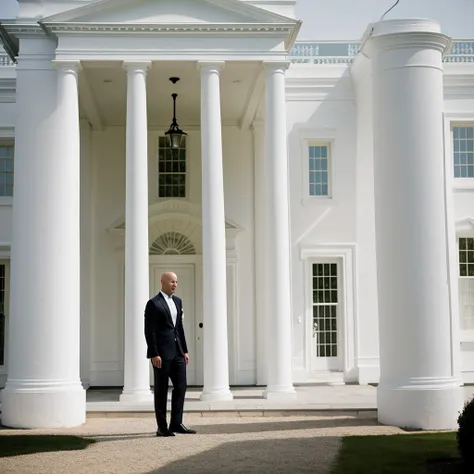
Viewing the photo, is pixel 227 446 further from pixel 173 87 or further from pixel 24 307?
pixel 173 87

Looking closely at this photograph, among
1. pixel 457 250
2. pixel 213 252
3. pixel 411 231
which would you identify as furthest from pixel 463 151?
pixel 411 231

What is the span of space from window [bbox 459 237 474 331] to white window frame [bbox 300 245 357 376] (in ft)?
9.48

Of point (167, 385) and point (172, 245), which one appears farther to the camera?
point (172, 245)

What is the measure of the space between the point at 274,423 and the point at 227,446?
2.69m

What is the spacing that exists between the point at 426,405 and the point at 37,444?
575 cm

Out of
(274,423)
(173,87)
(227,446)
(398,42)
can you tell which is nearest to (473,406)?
(227,446)

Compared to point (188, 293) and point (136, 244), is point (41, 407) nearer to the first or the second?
point (136, 244)

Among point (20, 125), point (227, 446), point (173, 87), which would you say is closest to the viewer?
point (227, 446)

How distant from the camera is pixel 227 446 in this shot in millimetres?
11094

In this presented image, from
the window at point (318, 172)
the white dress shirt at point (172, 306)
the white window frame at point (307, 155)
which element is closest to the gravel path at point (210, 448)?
the white dress shirt at point (172, 306)

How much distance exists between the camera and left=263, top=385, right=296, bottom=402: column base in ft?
52.0

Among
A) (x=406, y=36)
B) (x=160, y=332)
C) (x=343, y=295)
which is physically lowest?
(x=160, y=332)

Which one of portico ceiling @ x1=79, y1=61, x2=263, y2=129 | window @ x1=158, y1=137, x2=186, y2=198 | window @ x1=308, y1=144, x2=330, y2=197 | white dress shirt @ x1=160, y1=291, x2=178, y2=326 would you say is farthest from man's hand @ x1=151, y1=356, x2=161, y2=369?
window @ x1=308, y1=144, x2=330, y2=197

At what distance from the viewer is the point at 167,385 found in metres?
11.9
